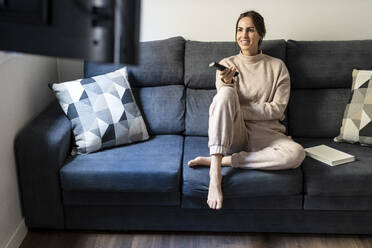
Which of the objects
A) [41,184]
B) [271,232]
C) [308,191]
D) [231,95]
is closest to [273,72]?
[231,95]

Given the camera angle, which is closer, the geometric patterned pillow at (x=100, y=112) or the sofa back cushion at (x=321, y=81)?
the geometric patterned pillow at (x=100, y=112)

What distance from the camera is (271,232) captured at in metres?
2.36

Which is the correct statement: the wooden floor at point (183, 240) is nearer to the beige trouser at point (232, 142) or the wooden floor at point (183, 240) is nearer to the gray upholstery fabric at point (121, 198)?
the gray upholstery fabric at point (121, 198)

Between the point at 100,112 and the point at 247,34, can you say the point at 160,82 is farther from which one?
the point at 247,34

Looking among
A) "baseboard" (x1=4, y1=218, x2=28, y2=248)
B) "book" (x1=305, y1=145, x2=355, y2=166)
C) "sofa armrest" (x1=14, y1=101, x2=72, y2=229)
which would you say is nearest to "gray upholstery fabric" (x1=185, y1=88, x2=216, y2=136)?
"book" (x1=305, y1=145, x2=355, y2=166)

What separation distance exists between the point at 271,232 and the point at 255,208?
21 centimetres

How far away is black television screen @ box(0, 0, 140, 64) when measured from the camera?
0.69m

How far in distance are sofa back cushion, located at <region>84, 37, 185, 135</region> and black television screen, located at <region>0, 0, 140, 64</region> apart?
196 cm

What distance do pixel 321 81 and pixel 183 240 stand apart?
126 centimetres

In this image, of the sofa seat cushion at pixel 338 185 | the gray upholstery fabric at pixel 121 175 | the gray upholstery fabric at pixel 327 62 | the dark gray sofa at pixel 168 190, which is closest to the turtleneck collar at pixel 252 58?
the gray upholstery fabric at pixel 327 62

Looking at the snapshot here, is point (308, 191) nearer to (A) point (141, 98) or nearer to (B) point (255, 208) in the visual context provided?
(B) point (255, 208)

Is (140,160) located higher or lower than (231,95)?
lower

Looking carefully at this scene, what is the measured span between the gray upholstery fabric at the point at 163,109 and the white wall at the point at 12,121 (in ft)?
2.08

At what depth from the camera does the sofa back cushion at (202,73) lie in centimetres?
267
